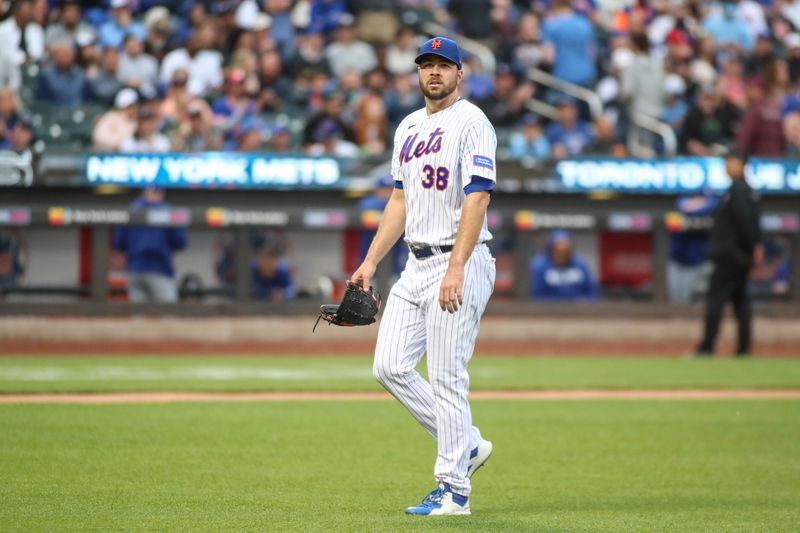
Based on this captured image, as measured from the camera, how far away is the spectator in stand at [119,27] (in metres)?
17.4

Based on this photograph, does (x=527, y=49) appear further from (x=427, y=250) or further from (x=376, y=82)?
(x=427, y=250)

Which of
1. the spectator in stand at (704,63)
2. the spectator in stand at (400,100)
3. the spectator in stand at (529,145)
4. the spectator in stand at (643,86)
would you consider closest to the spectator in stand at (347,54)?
the spectator in stand at (400,100)

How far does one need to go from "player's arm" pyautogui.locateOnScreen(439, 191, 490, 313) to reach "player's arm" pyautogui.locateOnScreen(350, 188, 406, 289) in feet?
1.49

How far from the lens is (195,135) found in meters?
16.3

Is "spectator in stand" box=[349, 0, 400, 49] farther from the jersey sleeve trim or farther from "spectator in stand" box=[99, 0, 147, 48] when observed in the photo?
the jersey sleeve trim

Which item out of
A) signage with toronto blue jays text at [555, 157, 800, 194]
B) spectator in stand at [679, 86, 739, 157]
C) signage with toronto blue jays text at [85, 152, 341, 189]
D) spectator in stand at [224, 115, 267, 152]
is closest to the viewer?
signage with toronto blue jays text at [85, 152, 341, 189]

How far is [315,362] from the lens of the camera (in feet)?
49.5

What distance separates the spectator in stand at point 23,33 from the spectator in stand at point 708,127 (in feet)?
27.7

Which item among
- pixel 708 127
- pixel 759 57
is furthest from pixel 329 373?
pixel 759 57

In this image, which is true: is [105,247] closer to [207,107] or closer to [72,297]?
[72,297]

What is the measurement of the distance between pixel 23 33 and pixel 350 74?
163 inches

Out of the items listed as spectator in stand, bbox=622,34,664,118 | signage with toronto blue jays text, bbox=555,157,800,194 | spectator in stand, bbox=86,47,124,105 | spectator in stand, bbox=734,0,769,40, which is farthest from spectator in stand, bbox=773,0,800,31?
spectator in stand, bbox=86,47,124,105

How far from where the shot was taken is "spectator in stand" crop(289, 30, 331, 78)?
1778 centimetres

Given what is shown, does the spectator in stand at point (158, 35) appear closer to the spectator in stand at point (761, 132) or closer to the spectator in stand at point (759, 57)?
the spectator in stand at point (761, 132)
